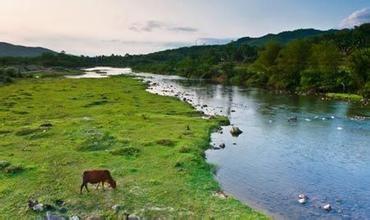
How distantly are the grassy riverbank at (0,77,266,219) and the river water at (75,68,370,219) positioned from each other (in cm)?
228

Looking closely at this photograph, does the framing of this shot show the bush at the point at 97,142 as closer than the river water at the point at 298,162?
No

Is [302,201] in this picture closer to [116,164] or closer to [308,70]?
[116,164]

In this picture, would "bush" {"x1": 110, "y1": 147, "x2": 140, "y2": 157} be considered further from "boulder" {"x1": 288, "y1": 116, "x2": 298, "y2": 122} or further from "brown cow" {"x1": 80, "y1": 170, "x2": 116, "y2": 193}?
"boulder" {"x1": 288, "y1": 116, "x2": 298, "y2": 122}

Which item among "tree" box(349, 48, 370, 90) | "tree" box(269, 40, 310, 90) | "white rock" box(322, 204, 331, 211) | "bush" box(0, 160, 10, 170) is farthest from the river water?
"tree" box(269, 40, 310, 90)

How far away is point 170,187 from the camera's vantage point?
24.0 meters

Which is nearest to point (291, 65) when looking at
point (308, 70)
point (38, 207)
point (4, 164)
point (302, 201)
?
point (308, 70)

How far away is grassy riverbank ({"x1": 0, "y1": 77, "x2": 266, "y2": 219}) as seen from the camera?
2119 cm

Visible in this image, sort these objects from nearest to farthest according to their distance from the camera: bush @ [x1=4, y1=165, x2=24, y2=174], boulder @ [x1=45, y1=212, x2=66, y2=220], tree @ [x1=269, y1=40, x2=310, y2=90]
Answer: boulder @ [x1=45, y1=212, x2=66, y2=220] → bush @ [x1=4, y1=165, x2=24, y2=174] → tree @ [x1=269, y1=40, x2=310, y2=90]

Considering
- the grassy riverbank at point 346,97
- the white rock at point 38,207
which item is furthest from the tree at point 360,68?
the white rock at point 38,207

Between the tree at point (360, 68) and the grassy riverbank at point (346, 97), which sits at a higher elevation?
the tree at point (360, 68)

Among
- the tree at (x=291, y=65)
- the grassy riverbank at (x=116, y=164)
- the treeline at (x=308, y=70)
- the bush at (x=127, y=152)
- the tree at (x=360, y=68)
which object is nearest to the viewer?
the grassy riverbank at (x=116, y=164)

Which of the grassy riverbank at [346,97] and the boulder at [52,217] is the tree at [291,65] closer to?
the grassy riverbank at [346,97]

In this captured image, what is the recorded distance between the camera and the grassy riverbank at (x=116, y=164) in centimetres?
2119

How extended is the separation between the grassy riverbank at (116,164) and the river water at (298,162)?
2.28 metres
